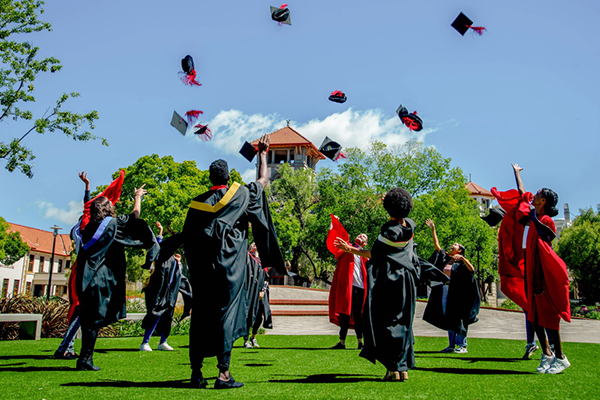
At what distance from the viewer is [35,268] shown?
67.6 metres

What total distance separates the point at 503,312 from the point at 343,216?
22540 millimetres

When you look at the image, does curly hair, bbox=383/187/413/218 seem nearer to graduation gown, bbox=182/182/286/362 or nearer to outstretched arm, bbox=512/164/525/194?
graduation gown, bbox=182/182/286/362

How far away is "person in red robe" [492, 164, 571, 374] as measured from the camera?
5.75 metres

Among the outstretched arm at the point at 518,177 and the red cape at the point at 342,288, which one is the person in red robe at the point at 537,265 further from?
the red cape at the point at 342,288

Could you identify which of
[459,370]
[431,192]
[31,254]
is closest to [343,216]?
[431,192]

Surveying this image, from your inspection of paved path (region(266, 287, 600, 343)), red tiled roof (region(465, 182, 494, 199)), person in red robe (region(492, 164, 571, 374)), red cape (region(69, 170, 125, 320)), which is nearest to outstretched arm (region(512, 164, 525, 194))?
person in red robe (region(492, 164, 571, 374))

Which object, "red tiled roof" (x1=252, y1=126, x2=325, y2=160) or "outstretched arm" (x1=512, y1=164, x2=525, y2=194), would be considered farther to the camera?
"red tiled roof" (x1=252, y1=126, x2=325, y2=160)

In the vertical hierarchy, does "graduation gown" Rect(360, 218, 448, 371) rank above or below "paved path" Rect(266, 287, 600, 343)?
above

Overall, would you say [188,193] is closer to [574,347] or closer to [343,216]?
[343,216]

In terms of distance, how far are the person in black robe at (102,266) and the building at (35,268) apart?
5710cm

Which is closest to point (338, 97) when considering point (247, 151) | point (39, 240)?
point (247, 151)

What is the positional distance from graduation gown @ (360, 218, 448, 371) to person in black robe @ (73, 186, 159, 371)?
112 inches

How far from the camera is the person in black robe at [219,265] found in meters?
4.46

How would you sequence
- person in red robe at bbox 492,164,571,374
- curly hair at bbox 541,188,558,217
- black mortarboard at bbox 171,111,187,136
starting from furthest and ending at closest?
black mortarboard at bbox 171,111,187,136 < curly hair at bbox 541,188,558,217 < person in red robe at bbox 492,164,571,374
